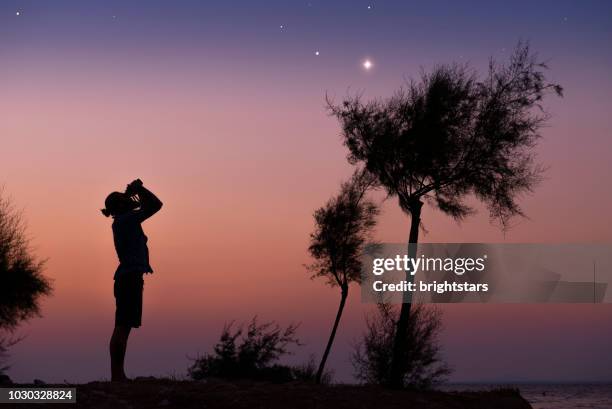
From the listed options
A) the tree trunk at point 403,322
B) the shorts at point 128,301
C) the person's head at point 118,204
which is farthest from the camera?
the tree trunk at point 403,322

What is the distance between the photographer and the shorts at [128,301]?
1181cm

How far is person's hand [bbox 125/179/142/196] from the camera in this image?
12133 mm

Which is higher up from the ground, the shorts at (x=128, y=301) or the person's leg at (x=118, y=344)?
the shorts at (x=128, y=301)

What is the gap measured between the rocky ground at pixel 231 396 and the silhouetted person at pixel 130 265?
76 centimetres

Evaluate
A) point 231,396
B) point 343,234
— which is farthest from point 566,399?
point 231,396

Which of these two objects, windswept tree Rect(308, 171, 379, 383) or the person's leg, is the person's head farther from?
windswept tree Rect(308, 171, 379, 383)

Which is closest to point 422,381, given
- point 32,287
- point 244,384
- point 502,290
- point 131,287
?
point 502,290

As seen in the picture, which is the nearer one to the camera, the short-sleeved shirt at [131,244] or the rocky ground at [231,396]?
the short-sleeved shirt at [131,244]

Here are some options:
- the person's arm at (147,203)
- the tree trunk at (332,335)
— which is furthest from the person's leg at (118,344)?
the tree trunk at (332,335)

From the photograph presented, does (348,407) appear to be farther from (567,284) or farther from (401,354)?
(567,284)

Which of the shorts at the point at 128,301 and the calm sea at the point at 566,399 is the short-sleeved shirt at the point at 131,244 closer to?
the shorts at the point at 128,301

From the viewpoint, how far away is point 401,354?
21.9 m

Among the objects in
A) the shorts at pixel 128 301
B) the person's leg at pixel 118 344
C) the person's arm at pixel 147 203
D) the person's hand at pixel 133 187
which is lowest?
the person's leg at pixel 118 344

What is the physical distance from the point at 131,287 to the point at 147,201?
1.34m
